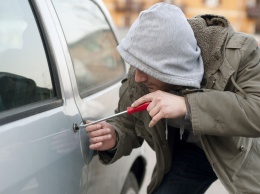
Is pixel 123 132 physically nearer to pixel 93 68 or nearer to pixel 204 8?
pixel 93 68

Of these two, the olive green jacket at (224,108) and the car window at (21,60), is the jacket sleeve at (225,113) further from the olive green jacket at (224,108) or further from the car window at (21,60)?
the car window at (21,60)

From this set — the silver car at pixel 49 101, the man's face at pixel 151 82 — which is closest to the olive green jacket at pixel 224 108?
the man's face at pixel 151 82

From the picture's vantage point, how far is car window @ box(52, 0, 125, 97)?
2252mm

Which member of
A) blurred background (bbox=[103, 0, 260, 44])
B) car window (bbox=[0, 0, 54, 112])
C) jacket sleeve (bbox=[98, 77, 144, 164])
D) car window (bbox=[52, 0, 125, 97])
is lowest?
blurred background (bbox=[103, 0, 260, 44])

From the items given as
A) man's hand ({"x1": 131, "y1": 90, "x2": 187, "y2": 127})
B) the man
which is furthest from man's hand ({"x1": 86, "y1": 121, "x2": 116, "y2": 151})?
man's hand ({"x1": 131, "y1": 90, "x2": 187, "y2": 127})

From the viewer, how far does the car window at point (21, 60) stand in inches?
64.7

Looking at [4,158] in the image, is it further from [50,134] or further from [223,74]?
[223,74]

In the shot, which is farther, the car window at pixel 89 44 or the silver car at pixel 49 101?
the car window at pixel 89 44

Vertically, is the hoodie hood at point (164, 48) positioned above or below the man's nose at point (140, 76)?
above

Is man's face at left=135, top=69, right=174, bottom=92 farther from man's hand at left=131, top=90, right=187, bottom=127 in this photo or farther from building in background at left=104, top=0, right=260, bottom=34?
building in background at left=104, top=0, right=260, bottom=34

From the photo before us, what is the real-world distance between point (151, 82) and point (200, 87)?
21 centimetres

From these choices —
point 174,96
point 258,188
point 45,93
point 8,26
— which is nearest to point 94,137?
point 45,93

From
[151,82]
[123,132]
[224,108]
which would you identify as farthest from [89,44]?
[224,108]

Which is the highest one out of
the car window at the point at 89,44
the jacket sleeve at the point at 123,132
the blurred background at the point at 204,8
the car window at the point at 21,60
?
the car window at the point at 21,60
